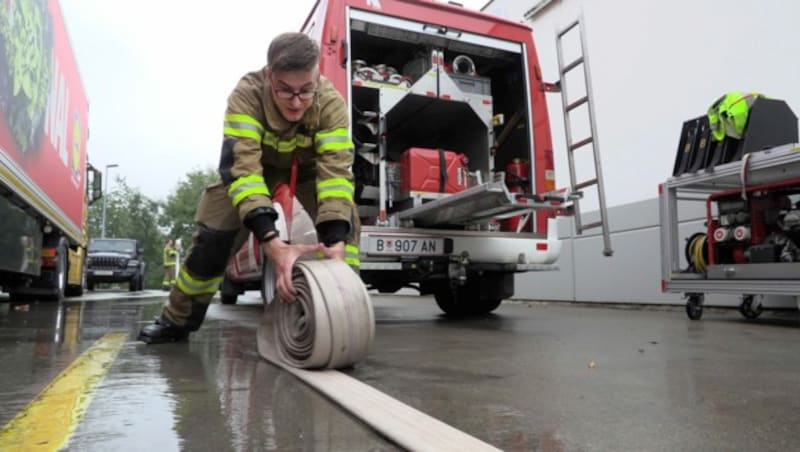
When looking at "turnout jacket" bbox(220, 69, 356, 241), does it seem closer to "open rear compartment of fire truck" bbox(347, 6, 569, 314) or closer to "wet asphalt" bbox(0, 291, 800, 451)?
"wet asphalt" bbox(0, 291, 800, 451)

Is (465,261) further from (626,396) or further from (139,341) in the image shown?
(626,396)

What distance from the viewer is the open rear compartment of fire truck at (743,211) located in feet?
15.6

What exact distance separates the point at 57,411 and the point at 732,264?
5.17m

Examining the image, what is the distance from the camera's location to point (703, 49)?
6926 millimetres

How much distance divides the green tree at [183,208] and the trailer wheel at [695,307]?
46981mm

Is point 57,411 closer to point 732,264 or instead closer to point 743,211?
point 732,264

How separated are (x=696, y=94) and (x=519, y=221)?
3212 mm

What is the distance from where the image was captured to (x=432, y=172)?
209 inches

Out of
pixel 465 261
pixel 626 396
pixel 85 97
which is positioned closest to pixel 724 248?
pixel 465 261

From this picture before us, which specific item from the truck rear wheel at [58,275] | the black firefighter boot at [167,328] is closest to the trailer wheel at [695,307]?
the black firefighter boot at [167,328]

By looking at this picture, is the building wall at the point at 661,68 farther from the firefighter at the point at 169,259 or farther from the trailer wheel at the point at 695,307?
the firefighter at the point at 169,259

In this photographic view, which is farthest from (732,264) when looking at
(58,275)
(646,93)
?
(58,275)

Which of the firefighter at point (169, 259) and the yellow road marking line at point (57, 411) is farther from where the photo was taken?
the firefighter at point (169, 259)

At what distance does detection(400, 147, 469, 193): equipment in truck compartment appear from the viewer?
17.2 feet
